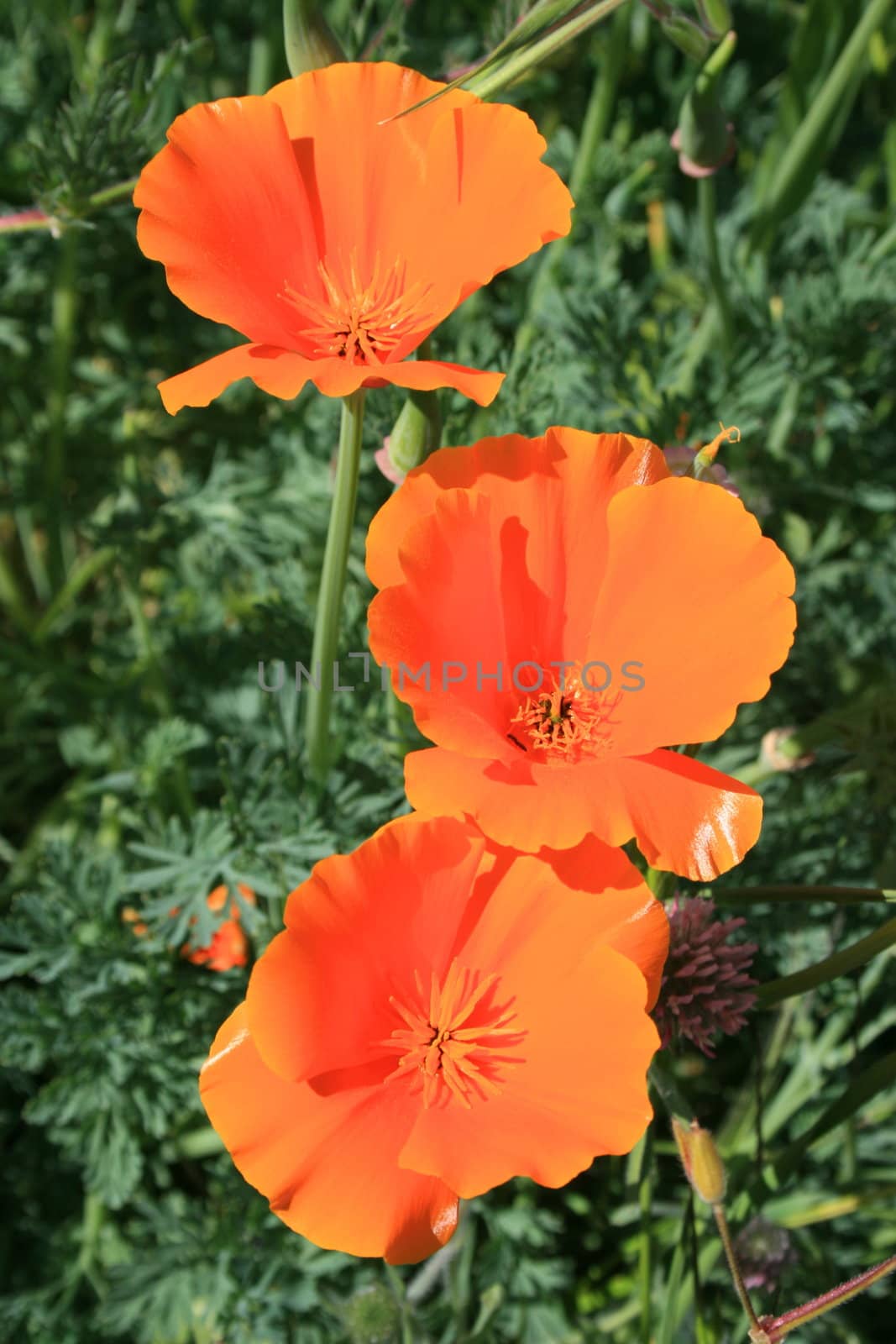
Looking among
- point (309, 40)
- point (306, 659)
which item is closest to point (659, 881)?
point (306, 659)

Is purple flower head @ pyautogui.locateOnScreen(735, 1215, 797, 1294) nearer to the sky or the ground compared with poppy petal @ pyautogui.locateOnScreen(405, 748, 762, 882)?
nearer to the ground

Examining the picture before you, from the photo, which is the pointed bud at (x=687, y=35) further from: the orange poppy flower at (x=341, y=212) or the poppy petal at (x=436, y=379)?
the poppy petal at (x=436, y=379)

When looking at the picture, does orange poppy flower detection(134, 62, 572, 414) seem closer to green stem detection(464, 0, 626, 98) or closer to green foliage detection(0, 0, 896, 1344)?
green stem detection(464, 0, 626, 98)

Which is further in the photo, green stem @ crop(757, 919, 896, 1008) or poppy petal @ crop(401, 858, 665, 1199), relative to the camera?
green stem @ crop(757, 919, 896, 1008)

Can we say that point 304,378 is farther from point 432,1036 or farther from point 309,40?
point 432,1036

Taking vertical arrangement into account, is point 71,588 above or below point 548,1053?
below

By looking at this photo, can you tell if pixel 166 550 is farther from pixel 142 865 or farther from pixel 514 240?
pixel 514 240

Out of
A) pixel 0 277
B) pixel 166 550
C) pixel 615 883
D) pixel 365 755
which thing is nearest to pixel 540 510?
pixel 615 883

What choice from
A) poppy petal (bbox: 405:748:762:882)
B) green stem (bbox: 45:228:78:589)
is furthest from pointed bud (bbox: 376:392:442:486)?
green stem (bbox: 45:228:78:589)
